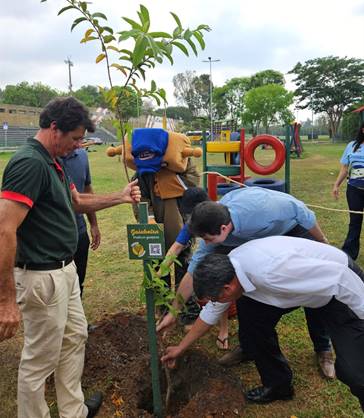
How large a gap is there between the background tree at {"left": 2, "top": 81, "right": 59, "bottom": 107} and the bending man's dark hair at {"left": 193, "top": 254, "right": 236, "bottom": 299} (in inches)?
2531

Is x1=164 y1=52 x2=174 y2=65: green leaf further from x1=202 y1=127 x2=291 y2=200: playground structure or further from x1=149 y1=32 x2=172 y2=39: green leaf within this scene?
x1=202 y1=127 x2=291 y2=200: playground structure

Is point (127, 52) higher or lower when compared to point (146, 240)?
higher

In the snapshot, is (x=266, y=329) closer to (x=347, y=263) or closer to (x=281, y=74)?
(x=347, y=263)

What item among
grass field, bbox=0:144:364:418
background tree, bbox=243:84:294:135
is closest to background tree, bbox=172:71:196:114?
background tree, bbox=243:84:294:135

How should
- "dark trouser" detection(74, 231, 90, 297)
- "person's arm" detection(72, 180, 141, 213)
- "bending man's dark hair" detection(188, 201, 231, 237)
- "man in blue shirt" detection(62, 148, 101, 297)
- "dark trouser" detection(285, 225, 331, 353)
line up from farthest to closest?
"dark trouser" detection(74, 231, 90, 297) < "man in blue shirt" detection(62, 148, 101, 297) < "dark trouser" detection(285, 225, 331, 353) < "person's arm" detection(72, 180, 141, 213) < "bending man's dark hair" detection(188, 201, 231, 237)

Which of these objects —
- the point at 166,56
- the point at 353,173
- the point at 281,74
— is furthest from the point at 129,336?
the point at 281,74

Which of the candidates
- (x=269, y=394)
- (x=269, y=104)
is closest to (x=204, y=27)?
(x=269, y=394)

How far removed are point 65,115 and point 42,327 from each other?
3.44ft

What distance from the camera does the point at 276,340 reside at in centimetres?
245

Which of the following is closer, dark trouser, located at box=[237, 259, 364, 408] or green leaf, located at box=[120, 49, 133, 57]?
green leaf, located at box=[120, 49, 133, 57]

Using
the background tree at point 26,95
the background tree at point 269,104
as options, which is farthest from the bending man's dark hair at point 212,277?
the background tree at point 26,95

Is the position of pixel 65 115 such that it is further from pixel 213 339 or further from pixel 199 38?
pixel 213 339

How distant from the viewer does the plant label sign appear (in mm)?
1943

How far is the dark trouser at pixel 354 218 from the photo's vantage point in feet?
14.5
